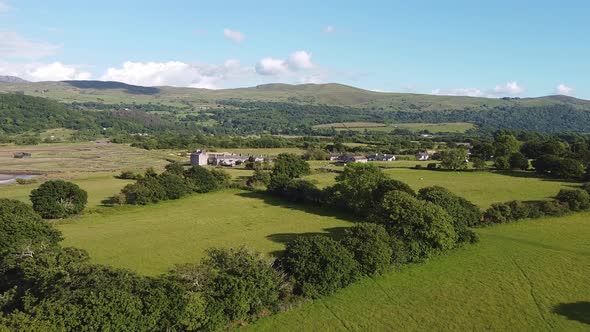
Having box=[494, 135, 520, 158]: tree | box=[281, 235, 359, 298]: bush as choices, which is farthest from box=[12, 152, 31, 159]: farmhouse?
box=[494, 135, 520, 158]: tree

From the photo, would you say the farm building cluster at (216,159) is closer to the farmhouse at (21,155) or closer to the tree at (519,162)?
the farmhouse at (21,155)

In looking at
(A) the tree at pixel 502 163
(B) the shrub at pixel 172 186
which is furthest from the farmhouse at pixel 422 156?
(B) the shrub at pixel 172 186

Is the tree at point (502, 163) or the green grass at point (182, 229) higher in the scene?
the tree at point (502, 163)

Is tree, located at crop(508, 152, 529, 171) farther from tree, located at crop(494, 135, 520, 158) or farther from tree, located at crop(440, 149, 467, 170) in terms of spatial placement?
tree, located at crop(494, 135, 520, 158)

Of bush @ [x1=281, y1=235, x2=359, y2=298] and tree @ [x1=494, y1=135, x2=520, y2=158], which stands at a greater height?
tree @ [x1=494, y1=135, x2=520, y2=158]

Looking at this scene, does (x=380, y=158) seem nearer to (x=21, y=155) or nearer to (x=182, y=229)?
(x=182, y=229)

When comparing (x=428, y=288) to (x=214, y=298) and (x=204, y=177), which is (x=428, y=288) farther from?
(x=204, y=177)
